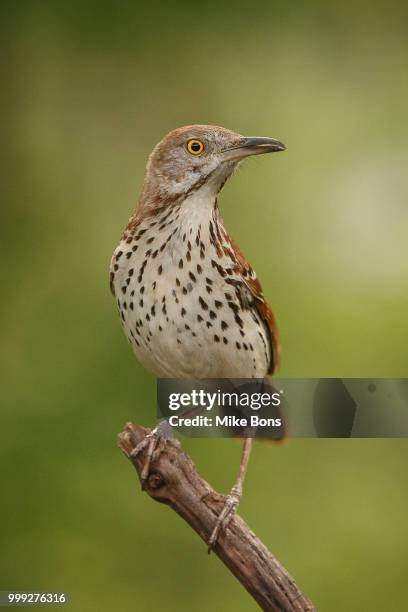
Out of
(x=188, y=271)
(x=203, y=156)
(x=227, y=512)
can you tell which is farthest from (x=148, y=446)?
(x=203, y=156)

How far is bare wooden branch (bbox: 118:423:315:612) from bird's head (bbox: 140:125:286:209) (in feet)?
2.47

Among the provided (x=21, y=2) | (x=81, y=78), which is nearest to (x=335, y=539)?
(x=81, y=78)

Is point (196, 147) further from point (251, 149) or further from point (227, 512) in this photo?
point (227, 512)

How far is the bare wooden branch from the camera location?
2385 millimetres

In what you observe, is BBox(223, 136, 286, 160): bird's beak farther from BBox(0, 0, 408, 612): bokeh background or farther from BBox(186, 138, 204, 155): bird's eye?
BBox(0, 0, 408, 612): bokeh background

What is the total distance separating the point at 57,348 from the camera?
10.1ft

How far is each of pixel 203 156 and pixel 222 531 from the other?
1087mm

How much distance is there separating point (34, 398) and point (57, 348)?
0.19m

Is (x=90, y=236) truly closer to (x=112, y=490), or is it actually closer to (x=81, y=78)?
(x=81, y=78)

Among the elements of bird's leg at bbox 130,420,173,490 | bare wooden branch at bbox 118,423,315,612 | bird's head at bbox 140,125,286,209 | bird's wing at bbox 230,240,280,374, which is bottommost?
bare wooden branch at bbox 118,423,315,612

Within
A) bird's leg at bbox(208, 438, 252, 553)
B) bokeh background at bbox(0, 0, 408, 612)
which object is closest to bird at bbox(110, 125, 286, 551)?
bird's leg at bbox(208, 438, 252, 553)

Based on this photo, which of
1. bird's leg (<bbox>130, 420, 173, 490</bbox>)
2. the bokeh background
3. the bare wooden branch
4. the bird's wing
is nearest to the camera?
the bare wooden branch

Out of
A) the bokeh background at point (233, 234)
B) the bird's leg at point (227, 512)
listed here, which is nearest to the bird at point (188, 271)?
the bird's leg at point (227, 512)

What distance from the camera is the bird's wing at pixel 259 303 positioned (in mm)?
2660
